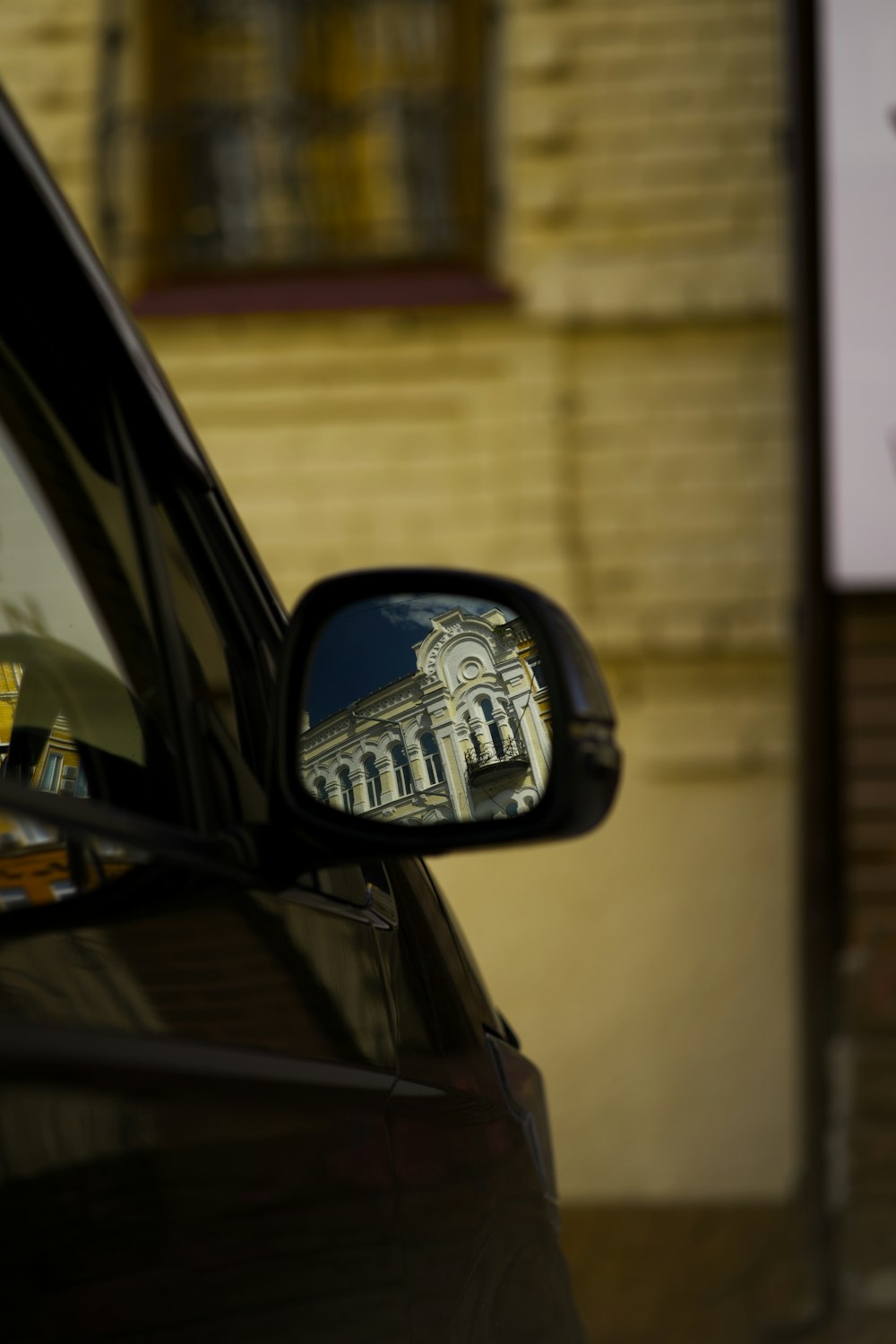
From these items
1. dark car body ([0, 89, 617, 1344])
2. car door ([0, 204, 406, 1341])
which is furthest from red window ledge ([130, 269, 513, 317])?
car door ([0, 204, 406, 1341])

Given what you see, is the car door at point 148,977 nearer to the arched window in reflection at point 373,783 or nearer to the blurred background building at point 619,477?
the arched window in reflection at point 373,783

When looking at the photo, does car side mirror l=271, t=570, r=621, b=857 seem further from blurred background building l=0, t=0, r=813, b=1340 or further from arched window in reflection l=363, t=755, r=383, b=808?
blurred background building l=0, t=0, r=813, b=1340

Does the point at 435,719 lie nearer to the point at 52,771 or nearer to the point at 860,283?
the point at 52,771

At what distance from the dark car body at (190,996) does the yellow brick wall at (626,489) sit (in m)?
4.00

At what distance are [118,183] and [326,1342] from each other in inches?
208

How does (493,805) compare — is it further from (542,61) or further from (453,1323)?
(542,61)

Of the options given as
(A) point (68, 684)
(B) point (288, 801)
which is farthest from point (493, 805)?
(A) point (68, 684)

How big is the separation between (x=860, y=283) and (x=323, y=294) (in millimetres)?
1773

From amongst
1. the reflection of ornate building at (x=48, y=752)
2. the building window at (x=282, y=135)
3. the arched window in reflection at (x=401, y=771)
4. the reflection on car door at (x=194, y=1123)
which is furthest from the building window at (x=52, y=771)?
the building window at (x=282, y=135)

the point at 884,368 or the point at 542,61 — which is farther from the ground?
the point at 542,61

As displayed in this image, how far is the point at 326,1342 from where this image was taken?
1045mm

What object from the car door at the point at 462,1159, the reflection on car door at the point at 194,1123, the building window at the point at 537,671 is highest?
the building window at the point at 537,671

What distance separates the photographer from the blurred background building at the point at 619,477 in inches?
213

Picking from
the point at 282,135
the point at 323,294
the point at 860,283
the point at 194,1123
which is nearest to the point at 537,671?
the point at 194,1123
